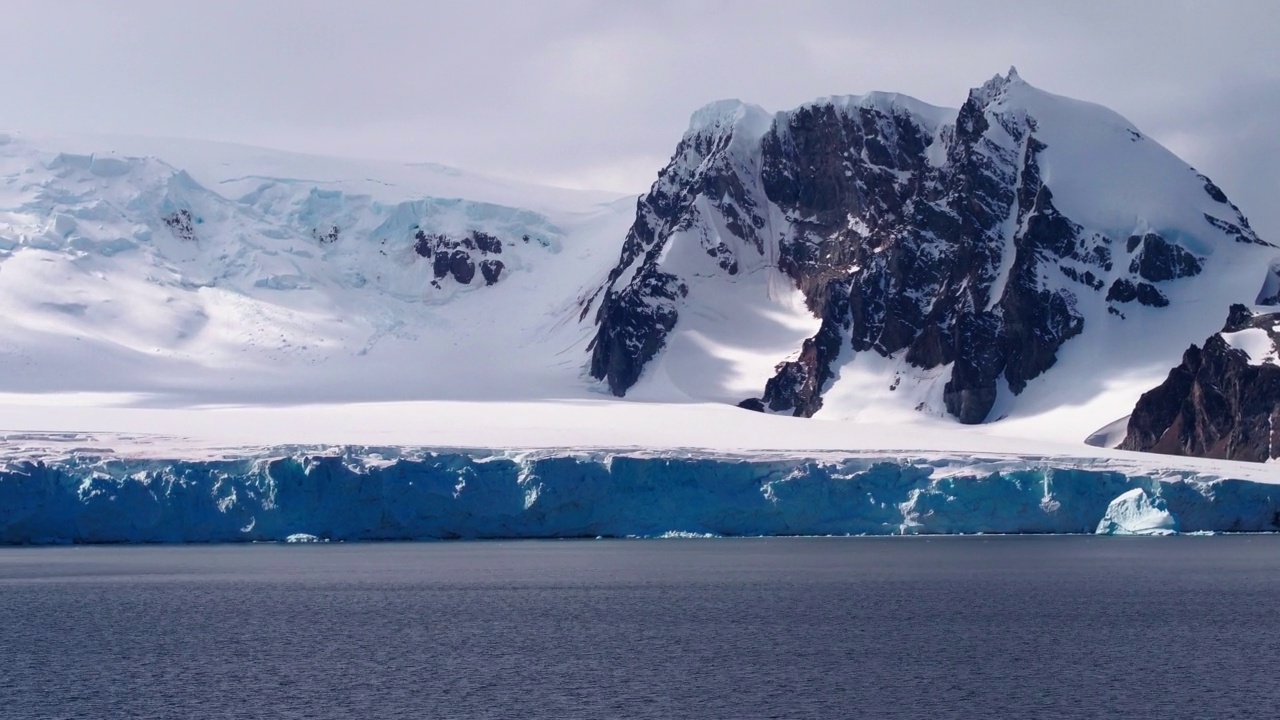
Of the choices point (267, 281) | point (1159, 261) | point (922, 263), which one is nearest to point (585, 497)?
point (922, 263)

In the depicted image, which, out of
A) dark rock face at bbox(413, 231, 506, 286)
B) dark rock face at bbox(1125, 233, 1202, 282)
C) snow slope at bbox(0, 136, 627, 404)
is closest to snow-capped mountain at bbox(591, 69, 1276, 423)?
dark rock face at bbox(1125, 233, 1202, 282)

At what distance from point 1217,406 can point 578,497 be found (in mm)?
46587

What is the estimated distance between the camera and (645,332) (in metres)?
121

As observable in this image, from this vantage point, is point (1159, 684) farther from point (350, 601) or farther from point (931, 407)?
point (931, 407)

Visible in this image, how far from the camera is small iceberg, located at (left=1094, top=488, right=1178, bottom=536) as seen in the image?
62.9 m

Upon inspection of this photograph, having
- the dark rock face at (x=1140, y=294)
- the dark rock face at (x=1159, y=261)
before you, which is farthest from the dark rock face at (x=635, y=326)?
the dark rock face at (x=1159, y=261)

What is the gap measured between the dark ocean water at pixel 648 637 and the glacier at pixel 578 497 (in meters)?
2.01

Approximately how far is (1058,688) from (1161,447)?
66651 millimetres

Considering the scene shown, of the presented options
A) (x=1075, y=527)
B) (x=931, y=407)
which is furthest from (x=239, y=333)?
(x=1075, y=527)

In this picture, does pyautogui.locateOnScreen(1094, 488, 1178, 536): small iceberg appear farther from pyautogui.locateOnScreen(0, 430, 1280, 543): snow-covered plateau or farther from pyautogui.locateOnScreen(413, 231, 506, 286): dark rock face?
pyautogui.locateOnScreen(413, 231, 506, 286): dark rock face

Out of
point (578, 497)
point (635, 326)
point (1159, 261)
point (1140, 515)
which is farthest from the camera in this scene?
point (635, 326)

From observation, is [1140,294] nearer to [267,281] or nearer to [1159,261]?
[1159,261]

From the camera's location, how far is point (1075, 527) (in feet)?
214

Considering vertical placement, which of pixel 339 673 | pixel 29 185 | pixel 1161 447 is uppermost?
pixel 29 185
